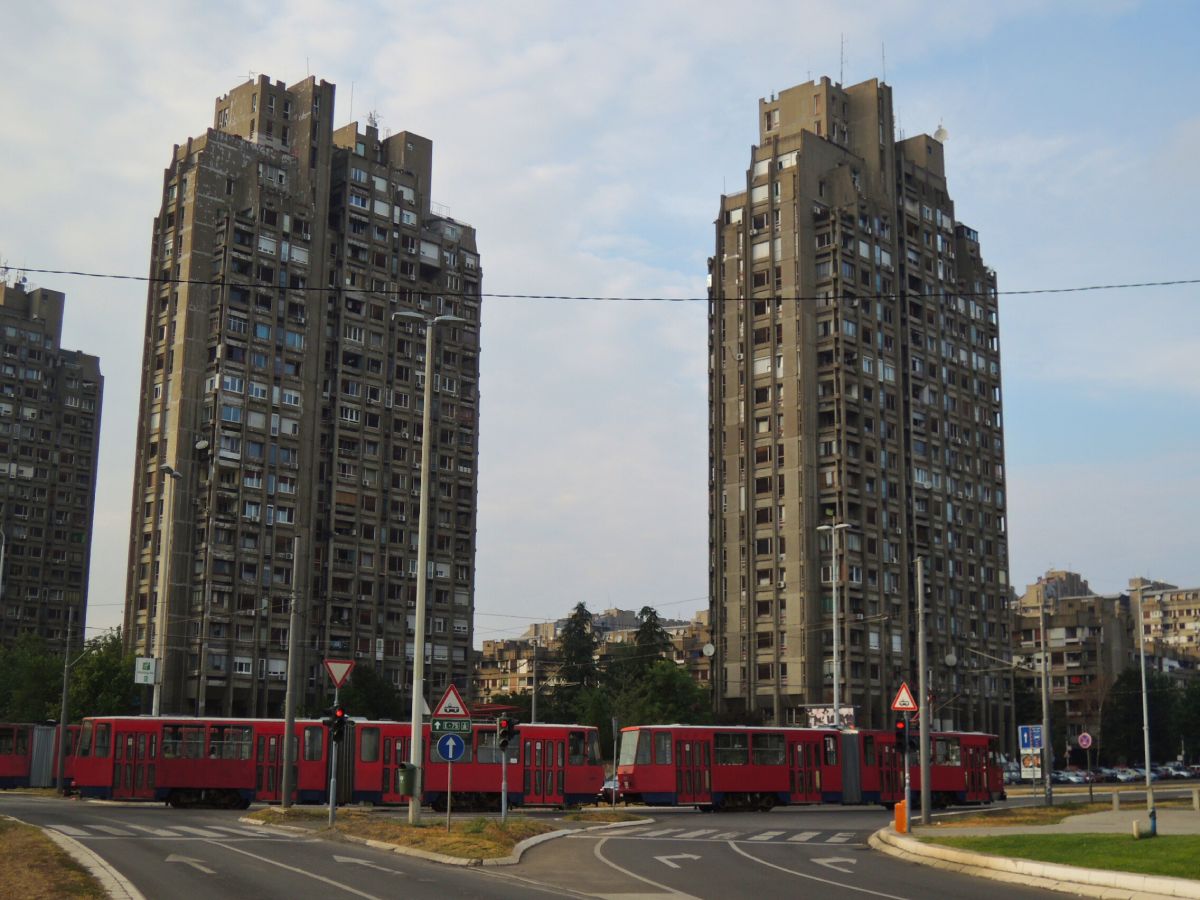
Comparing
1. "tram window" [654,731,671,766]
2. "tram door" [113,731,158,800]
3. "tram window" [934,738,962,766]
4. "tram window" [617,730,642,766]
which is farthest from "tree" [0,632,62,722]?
"tram window" [934,738,962,766]

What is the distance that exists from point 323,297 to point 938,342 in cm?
5278

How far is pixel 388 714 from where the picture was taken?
10281cm

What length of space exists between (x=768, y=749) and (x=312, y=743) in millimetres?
17033

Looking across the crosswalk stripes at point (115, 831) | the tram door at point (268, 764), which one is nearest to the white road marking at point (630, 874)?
the crosswalk stripes at point (115, 831)

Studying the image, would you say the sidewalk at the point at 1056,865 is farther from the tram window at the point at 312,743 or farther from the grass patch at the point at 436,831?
the tram window at the point at 312,743

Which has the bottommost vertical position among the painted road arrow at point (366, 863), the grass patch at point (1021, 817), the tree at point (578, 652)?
the grass patch at point (1021, 817)

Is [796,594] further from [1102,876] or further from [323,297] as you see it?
[1102,876]

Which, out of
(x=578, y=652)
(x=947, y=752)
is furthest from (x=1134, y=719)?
(x=947, y=752)

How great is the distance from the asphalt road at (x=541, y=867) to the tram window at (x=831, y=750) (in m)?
15.2

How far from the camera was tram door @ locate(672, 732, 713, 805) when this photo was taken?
167 ft

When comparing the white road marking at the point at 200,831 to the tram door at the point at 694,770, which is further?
the tram door at the point at 694,770

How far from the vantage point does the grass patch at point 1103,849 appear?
73.9 feet

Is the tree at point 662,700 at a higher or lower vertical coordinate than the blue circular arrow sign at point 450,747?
higher

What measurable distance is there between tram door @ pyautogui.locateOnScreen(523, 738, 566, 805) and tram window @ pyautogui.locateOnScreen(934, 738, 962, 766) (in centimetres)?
1714
